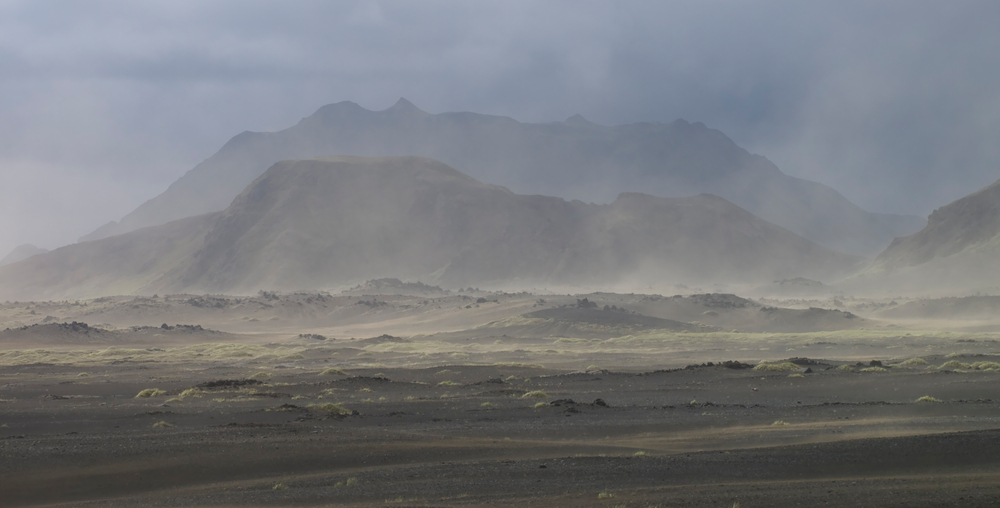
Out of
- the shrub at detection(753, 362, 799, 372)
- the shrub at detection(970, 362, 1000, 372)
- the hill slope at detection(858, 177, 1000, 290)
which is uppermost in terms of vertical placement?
the hill slope at detection(858, 177, 1000, 290)

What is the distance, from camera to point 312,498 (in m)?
12.7

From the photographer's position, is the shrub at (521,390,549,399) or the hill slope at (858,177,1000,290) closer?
the shrub at (521,390,549,399)

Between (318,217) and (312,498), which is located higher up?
(318,217)

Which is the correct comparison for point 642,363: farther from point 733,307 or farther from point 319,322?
point 319,322

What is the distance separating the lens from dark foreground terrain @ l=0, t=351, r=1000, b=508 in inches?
492

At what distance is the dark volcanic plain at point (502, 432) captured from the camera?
1273 centimetres

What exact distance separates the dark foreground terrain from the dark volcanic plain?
0.07m

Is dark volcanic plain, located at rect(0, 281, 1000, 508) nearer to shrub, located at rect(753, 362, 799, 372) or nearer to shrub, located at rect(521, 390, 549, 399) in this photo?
shrub, located at rect(521, 390, 549, 399)

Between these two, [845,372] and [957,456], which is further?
[845,372]

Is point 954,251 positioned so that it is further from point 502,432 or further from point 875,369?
point 502,432

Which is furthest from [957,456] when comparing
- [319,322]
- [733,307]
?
[319,322]

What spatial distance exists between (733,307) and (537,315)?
3011 cm

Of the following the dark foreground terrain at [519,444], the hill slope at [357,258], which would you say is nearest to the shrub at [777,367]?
the dark foreground terrain at [519,444]

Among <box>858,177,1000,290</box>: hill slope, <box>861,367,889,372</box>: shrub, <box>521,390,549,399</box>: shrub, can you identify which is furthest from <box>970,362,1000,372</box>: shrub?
<box>858,177,1000,290</box>: hill slope
